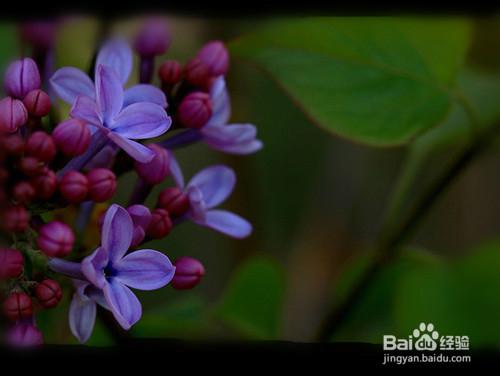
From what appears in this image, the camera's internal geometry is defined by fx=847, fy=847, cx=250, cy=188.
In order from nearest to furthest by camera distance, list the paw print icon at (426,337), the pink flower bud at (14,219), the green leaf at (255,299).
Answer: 1. the pink flower bud at (14,219)
2. the paw print icon at (426,337)
3. the green leaf at (255,299)

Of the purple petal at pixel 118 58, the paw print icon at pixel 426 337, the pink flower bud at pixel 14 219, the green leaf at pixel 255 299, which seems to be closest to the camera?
the pink flower bud at pixel 14 219

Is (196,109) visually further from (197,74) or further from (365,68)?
(365,68)

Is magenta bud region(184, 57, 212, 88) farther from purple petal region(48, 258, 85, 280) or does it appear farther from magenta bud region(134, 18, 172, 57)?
purple petal region(48, 258, 85, 280)

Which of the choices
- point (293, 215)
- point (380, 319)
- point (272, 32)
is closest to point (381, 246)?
point (380, 319)

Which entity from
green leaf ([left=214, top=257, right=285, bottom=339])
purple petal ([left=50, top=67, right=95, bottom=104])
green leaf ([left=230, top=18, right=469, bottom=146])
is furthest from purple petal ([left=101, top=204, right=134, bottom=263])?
green leaf ([left=214, top=257, right=285, bottom=339])

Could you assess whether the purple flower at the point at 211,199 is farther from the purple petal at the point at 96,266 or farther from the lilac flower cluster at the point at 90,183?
the purple petal at the point at 96,266

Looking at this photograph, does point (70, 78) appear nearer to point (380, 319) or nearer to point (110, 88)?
point (110, 88)

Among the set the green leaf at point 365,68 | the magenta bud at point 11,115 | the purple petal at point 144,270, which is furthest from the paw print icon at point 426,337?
the magenta bud at point 11,115
